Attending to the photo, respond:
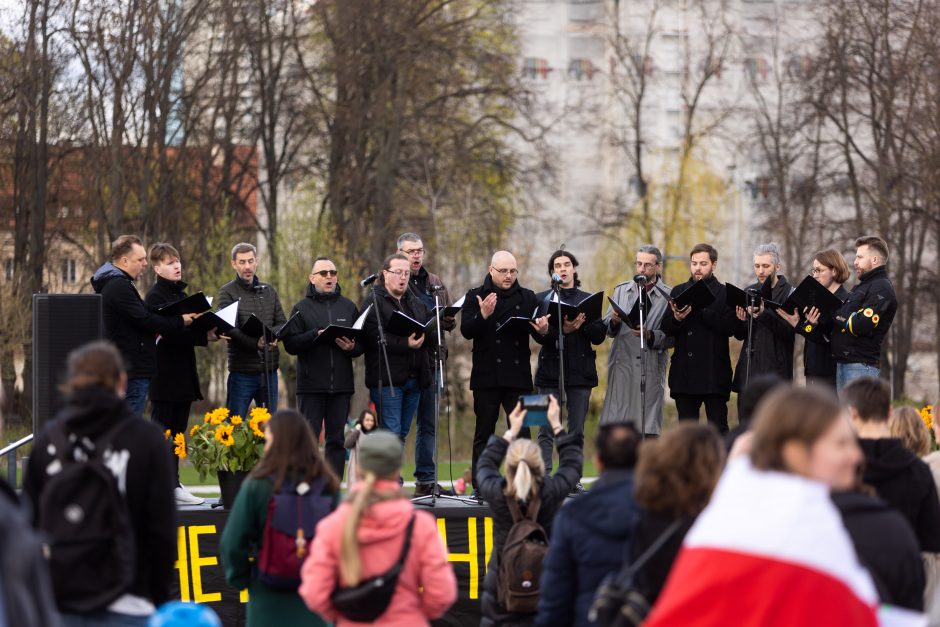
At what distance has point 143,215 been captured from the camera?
30719mm

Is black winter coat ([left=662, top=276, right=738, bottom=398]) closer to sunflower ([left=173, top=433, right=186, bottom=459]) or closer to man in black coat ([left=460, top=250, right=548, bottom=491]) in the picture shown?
man in black coat ([left=460, top=250, right=548, bottom=491])

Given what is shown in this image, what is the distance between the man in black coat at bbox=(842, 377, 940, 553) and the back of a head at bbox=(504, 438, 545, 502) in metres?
1.58

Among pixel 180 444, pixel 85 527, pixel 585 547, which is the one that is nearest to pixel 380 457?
pixel 585 547

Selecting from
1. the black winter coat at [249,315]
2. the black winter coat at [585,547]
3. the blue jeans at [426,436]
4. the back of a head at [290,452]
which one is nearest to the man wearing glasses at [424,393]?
the blue jeans at [426,436]

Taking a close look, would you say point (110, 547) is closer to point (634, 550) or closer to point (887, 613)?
point (634, 550)

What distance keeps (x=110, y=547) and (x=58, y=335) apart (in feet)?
14.6

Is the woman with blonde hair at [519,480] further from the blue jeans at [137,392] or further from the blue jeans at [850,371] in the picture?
the blue jeans at [850,371]

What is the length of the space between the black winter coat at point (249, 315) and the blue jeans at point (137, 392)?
72cm

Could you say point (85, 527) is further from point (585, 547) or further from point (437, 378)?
point (437, 378)

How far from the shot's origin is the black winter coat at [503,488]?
7332 millimetres

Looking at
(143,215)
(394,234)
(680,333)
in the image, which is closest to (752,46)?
(394,234)

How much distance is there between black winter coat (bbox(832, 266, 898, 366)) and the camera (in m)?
11.4

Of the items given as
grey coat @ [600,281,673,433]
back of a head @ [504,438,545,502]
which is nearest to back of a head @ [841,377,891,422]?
back of a head @ [504,438,545,502]

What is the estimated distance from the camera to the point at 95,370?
5633 millimetres
